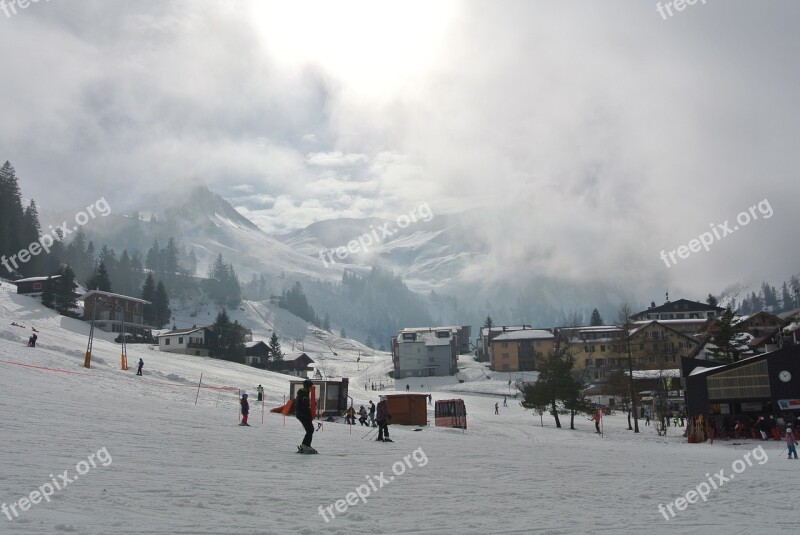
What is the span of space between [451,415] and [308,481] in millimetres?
27507

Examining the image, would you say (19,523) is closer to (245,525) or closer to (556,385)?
(245,525)

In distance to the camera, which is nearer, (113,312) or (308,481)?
(308,481)

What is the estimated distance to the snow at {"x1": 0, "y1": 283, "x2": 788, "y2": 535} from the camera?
927cm

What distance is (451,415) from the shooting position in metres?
39.3

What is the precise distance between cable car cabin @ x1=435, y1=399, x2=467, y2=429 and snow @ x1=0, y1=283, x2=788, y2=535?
13129 millimetres

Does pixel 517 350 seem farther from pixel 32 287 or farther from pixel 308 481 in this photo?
pixel 308 481

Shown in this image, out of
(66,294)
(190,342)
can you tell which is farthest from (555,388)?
(66,294)

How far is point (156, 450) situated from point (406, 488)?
6.62 metres

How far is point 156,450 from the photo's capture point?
15.4 m

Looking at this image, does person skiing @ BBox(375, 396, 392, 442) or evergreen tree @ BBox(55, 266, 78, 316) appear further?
evergreen tree @ BBox(55, 266, 78, 316)

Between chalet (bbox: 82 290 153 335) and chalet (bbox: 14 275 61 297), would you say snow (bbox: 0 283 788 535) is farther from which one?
chalet (bbox: 82 290 153 335)

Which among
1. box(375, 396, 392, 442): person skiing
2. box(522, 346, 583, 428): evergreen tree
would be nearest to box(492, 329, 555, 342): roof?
box(522, 346, 583, 428): evergreen tree

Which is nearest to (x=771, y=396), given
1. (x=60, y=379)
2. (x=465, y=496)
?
(x=465, y=496)

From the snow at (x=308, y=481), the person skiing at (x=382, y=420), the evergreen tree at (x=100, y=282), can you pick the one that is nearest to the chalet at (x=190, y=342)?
the evergreen tree at (x=100, y=282)
